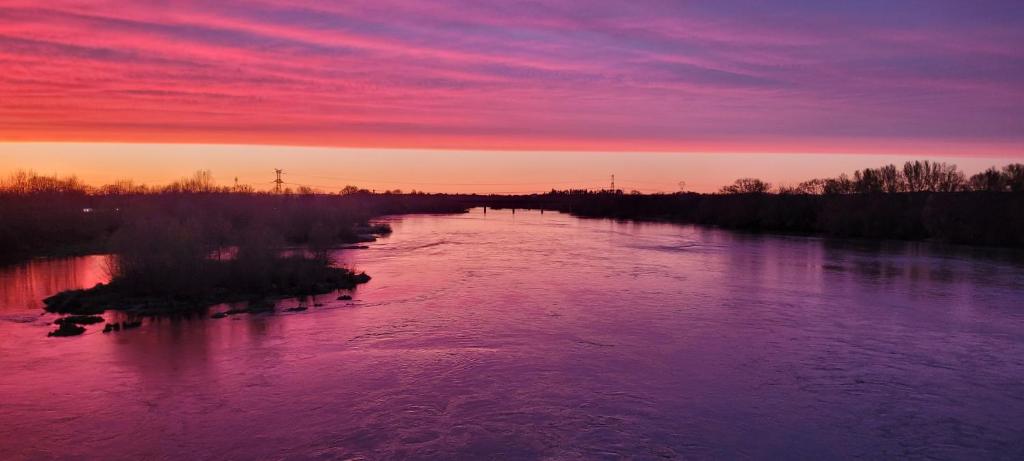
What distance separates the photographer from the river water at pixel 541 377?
6.89 meters

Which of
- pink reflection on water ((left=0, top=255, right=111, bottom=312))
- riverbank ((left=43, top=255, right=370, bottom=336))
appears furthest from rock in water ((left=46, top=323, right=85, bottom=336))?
pink reflection on water ((left=0, top=255, right=111, bottom=312))

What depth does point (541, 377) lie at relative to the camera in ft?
30.1

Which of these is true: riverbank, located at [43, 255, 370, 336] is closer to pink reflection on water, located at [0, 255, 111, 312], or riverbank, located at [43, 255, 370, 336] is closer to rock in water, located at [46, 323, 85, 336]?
rock in water, located at [46, 323, 85, 336]

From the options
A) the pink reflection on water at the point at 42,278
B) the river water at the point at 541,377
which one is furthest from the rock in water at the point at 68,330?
the pink reflection on water at the point at 42,278

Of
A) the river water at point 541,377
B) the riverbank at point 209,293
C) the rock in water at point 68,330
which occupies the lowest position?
the river water at point 541,377

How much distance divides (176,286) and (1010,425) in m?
15.1

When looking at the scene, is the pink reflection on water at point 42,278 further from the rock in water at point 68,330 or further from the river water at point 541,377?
the rock in water at point 68,330

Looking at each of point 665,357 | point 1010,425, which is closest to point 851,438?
point 1010,425

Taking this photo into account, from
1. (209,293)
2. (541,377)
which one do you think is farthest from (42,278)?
(541,377)

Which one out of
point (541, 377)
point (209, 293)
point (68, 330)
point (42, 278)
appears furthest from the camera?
point (42, 278)

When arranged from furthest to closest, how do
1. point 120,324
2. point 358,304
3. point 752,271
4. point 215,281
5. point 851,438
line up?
point 752,271 → point 215,281 → point 358,304 → point 120,324 → point 851,438

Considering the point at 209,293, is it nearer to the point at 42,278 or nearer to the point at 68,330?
the point at 68,330

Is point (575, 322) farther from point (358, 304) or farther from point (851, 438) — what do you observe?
point (851, 438)

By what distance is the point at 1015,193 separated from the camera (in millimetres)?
35188
